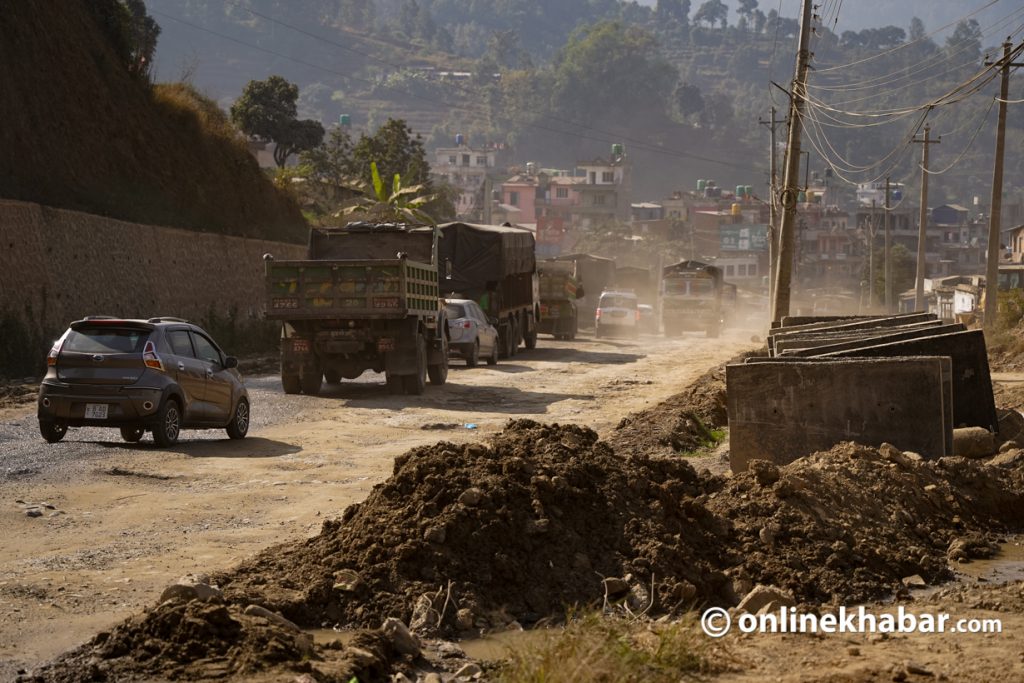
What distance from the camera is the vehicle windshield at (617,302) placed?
195 ft

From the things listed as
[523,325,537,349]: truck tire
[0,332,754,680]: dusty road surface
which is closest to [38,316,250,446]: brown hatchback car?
[0,332,754,680]: dusty road surface

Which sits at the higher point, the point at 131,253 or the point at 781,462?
the point at 131,253

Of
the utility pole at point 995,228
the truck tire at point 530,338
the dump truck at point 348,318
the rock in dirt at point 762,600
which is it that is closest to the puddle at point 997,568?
the rock in dirt at point 762,600

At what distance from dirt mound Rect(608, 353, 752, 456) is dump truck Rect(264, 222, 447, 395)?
470 centimetres

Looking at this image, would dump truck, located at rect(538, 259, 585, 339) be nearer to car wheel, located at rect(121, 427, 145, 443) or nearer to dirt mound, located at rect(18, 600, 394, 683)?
car wheel, located at rect(121, 427, 145, 443)

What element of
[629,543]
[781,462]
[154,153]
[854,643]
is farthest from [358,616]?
[154,153]

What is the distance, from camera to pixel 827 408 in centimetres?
1358

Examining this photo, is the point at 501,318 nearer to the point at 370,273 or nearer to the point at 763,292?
the point at 370,273

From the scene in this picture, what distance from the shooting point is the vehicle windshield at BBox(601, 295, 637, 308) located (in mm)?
59375

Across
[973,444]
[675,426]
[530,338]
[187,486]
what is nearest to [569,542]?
[187,486]

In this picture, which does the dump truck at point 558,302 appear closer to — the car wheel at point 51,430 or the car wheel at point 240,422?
Answer: the car wheel at point 240,422

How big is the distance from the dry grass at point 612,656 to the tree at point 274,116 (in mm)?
67971

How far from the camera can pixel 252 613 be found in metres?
7.44

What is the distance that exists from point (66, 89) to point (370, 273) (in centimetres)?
1856
